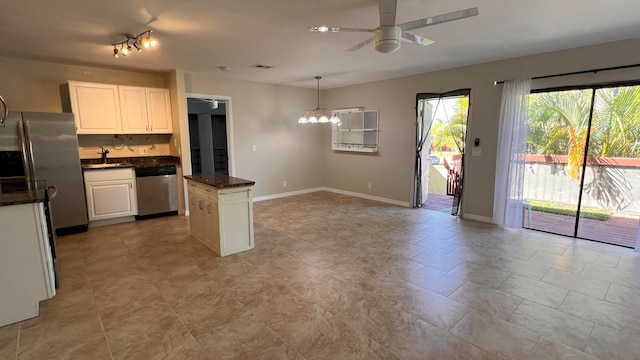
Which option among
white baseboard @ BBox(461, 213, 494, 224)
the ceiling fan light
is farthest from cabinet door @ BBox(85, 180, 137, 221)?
white baseboard @ BBox(461, 213, 494, 224)

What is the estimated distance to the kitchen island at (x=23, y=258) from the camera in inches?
88.3

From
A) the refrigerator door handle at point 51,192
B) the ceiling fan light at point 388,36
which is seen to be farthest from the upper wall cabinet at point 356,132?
the refrigerator door handle at point 51,192

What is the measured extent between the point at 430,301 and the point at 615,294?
65.2 inches

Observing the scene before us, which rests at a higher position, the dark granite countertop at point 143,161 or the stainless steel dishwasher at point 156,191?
the dark granite countertop at point 143,161

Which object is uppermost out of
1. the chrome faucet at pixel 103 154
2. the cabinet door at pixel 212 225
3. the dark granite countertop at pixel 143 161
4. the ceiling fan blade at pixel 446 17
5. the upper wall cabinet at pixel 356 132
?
the ceiling fan blade at pixel 446 17

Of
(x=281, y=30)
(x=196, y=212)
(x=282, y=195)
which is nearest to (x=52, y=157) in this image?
(x=196, y=212)

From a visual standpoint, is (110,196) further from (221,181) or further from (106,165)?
(221,181)

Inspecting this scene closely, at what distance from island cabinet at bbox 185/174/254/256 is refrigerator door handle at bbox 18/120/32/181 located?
2.15 meters

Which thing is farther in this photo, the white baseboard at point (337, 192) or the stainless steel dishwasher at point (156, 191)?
the white baseboard at point (337, 192)

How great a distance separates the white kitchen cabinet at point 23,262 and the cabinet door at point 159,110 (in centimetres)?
312

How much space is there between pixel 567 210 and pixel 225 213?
471 centimetres

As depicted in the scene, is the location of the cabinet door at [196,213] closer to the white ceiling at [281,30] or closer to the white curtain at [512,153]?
the white ceiling at [281,30]

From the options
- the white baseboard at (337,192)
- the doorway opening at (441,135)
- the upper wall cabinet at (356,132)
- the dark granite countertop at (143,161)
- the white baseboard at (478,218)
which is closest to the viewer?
the white baseboard at (478,218)

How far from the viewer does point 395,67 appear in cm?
495
